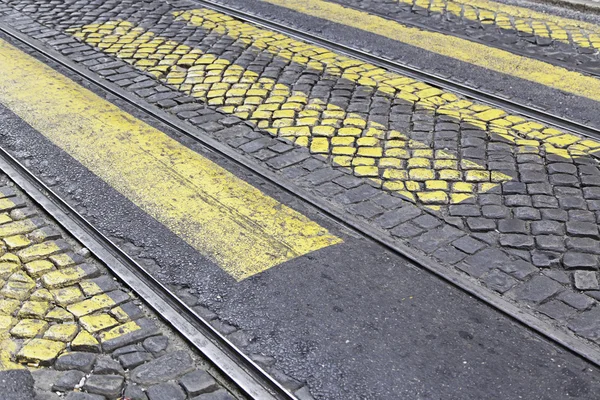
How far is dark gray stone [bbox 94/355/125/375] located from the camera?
4230mm

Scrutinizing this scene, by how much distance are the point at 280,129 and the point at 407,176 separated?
4.59ft

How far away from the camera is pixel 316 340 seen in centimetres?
452

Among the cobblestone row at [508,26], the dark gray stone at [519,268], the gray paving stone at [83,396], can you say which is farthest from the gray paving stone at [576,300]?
the cobblestone row at [508,26]

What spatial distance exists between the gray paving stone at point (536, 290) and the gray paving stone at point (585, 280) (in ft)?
0.40

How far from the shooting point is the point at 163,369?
169 inches

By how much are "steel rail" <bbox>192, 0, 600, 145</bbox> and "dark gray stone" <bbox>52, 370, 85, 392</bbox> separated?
188 inches

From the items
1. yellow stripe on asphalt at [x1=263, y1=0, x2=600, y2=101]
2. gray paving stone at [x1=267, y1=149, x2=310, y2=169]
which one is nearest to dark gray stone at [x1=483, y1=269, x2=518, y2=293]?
gray paving stone at [x1=267, y1=149, x2=310, y2=169]

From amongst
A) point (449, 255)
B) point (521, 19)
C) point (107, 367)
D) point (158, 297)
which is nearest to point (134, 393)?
point (107, 367)

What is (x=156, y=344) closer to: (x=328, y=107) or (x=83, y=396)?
(x=83, y=396)

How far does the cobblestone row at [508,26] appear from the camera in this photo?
29.2 feet

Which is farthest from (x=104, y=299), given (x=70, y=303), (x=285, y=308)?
(x=285, y=308)

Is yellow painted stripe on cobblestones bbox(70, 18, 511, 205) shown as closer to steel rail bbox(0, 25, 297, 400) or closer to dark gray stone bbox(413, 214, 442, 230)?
dark gray stone bbox(413, 214, 442, 230)

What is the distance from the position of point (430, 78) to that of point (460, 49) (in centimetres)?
95

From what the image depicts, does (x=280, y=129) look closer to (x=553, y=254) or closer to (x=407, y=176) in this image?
(x=407, y=176)
